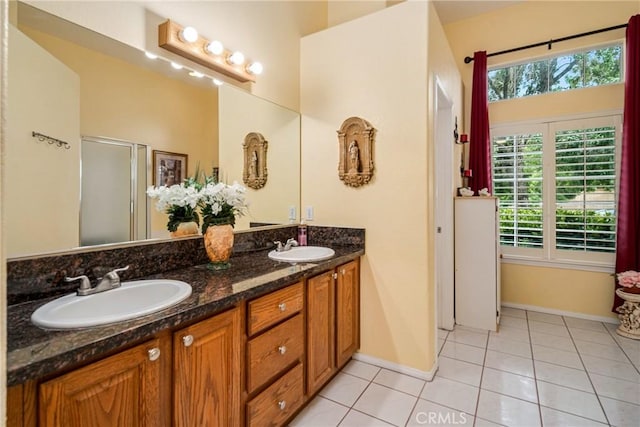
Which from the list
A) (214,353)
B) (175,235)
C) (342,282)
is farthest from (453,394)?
(175,235)

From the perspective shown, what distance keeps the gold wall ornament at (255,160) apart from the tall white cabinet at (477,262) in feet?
6.55

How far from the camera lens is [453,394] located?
1.98 m

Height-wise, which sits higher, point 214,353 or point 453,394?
point 214,353

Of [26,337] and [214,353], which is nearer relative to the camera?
[26,337]

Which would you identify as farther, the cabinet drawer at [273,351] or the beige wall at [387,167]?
the beige wall at [387,167]

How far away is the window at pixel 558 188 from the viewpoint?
3.13 m

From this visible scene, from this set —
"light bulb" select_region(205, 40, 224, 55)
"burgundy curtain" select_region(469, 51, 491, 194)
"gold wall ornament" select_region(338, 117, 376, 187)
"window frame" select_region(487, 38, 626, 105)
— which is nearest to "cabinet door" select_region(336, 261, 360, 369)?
"gold wall ornament" select_region(338, 117, 376, 187)

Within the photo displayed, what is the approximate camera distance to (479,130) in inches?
137

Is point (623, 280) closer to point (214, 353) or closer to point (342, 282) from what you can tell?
point (342, 282)

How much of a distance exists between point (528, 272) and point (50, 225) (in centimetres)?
426

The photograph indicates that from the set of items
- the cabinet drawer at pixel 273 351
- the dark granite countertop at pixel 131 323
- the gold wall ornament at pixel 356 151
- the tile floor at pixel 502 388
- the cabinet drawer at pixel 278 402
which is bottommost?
the tile floor at pixel 502 388

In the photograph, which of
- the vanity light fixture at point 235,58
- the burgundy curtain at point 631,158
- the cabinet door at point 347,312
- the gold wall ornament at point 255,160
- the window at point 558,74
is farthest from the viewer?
the window at point 558,74

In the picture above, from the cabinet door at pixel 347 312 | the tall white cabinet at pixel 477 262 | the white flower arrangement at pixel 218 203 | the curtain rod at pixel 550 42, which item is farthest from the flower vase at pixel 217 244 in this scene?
the curtain rod at pixel 550 42

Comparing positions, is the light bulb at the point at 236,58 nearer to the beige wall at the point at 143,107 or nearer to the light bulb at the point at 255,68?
the light bulb at the point at 255,68
